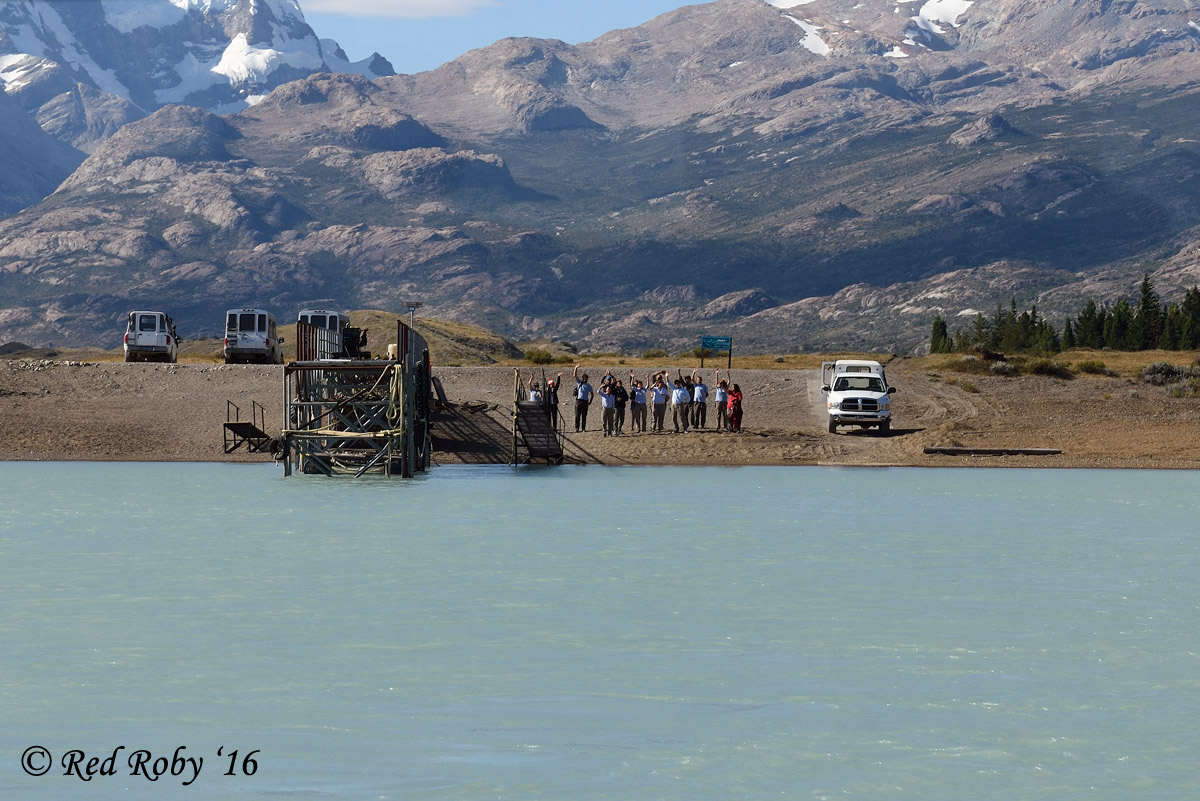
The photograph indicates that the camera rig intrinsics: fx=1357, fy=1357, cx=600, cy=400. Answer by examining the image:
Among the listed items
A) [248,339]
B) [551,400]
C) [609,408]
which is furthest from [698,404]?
[248,339]

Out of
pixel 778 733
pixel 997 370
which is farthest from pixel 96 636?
pixel 997 370

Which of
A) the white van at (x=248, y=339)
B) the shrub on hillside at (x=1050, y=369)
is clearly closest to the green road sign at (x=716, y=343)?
the shrub on hillside at (x=1050, y=369)

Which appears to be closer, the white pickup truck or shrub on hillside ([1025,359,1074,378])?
the white pickup truck

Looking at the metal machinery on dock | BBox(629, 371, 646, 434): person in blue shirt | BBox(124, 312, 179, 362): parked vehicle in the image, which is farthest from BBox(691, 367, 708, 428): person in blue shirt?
BBox(124, 312, 179, 362): parked vehicle

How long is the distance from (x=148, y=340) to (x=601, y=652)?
55.5 metres

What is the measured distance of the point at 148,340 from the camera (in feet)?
228

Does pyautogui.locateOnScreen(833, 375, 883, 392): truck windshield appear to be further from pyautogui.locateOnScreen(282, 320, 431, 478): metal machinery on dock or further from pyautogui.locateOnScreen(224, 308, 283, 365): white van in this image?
pyautogui.locateOnScreen(224, 308, 283, 365): white van

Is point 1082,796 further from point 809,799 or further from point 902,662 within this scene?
point 902,662

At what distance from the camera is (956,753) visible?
14539 mm

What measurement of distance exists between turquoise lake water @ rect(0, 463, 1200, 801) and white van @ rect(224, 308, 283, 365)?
101 ft

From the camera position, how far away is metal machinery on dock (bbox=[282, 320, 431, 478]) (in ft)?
145

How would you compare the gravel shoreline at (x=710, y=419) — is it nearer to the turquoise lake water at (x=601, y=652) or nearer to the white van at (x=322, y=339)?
the white van at (x=322, y=339)

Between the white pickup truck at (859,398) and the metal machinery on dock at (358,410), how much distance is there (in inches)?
611

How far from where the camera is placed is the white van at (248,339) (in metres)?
67.2
